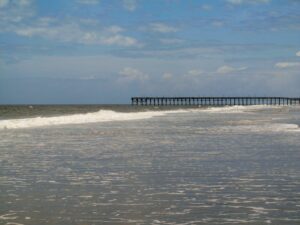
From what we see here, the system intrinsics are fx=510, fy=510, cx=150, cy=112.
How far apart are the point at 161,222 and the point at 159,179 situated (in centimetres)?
295

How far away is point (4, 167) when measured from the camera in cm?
1027

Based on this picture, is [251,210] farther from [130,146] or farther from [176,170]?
[130,146]

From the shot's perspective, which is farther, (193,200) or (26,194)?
(26,194)

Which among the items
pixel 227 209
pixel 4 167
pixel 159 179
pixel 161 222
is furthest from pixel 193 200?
pixel 4 167

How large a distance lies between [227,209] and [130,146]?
29.2 feet

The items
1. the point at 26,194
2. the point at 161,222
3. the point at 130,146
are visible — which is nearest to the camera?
the point at 161,222

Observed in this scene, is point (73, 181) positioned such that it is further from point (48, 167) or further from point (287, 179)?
point (287, 179)

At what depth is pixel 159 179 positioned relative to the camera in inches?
336

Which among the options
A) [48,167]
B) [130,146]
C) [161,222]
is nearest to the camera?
[161,222]

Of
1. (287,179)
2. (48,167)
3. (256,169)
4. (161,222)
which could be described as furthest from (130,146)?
(161,222)

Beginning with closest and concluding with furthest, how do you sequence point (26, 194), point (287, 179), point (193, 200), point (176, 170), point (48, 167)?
1. point (193, 200)
2. point (26, 194)
3. point (287, 179)
4. point (176, 170)
5. point (48, 167)

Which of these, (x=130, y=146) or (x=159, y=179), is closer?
(x=159, y=179)

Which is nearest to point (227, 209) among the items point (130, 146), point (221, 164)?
point (221, 164)

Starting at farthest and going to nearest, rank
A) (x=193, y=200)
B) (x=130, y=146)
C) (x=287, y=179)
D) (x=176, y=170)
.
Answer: (x=130, y=146) → (x=176, y=170) → (x=287, y=179) → (x=193, y=200)
